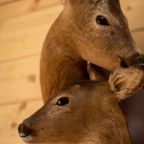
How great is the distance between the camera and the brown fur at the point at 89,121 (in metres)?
0.83

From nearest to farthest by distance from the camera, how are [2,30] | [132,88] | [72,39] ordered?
1. [132,88]
2. [72,39]
3. [2,30]

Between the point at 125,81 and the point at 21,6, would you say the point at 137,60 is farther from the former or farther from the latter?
the point at 21,6

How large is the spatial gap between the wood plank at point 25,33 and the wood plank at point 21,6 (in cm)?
2

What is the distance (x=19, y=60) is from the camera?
1.40 m

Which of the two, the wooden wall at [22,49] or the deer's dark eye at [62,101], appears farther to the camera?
the wooden wall at [22,49]

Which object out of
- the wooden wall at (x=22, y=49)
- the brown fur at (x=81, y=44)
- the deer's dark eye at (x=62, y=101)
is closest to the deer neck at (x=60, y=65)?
the brown fur at (x=81, y=44)

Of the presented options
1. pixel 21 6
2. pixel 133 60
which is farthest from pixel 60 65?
pixel 21 6

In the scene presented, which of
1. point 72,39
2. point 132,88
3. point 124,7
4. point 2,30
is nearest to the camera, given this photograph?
point 132,88

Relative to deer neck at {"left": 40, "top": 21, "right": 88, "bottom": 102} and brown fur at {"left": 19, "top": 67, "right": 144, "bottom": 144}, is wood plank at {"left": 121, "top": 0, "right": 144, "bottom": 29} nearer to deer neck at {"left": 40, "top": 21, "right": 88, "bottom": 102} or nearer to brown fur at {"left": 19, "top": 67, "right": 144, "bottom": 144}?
deer neck at {"left": 40, "top": 21, "right": 88, "bottom": 102}

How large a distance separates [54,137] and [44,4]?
725 millimetres

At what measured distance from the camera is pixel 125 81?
0.83 meters

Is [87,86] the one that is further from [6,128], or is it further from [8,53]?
[8,53]

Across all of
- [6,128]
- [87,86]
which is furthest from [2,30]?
[87,86]

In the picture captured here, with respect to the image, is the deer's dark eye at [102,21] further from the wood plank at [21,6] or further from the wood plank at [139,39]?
the wood plank at [21,6]
